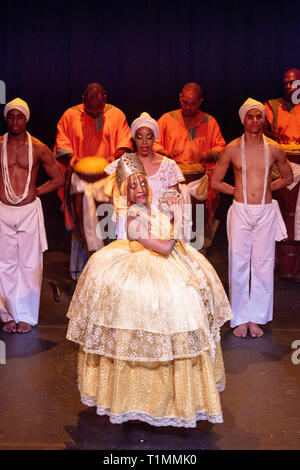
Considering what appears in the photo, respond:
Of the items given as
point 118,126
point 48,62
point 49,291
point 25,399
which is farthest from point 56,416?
point 48,62

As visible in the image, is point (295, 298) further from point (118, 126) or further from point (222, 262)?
point (118, 126)

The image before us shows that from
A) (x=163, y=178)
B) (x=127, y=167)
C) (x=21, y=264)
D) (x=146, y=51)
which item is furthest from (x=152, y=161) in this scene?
(x=146, y=51)

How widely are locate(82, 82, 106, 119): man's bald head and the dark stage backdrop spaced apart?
1035 mm

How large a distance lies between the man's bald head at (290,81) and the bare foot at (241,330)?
2.51 m

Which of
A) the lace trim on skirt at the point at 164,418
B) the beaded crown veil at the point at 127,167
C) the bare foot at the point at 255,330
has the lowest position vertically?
the bare foot at the point at 255,330

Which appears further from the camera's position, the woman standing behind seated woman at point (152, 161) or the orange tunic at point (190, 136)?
the orange tunic at point (190, 136)

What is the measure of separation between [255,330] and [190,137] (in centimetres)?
240

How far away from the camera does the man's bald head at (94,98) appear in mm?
7527

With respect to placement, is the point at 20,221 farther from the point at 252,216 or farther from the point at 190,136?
the point at 190,136

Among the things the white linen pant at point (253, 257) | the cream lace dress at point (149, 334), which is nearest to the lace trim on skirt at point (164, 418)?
the cream lace dress at point (149, 334)

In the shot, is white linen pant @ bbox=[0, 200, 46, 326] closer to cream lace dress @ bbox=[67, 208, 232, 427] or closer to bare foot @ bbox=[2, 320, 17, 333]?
bare foot @ bbox=[2, 320, 17, 333]

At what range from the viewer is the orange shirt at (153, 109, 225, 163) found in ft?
25.7

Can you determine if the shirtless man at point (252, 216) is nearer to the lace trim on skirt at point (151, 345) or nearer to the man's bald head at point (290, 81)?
the man's bald head at point (290, 81)
